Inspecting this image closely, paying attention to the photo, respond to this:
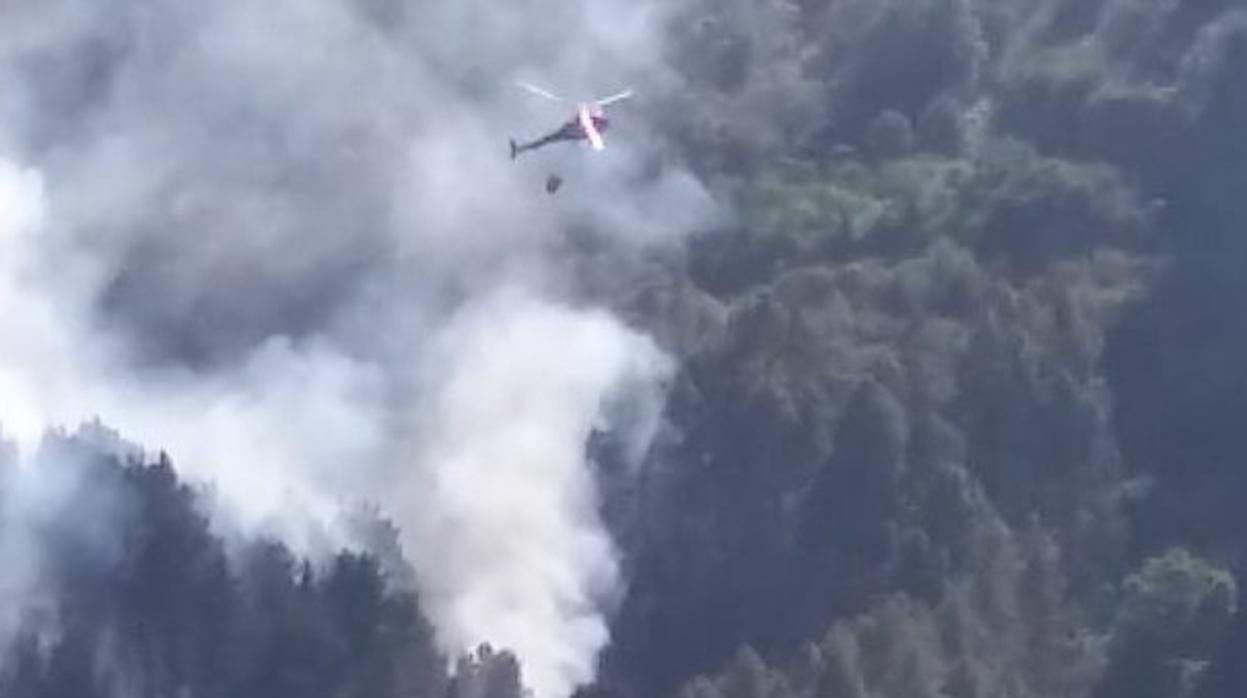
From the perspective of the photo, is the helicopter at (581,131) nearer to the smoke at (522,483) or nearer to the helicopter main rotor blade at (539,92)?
the smoke at (522,483)

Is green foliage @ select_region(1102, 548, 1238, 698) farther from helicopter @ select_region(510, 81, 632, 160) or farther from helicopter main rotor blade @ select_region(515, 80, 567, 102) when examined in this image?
helicopter main rotor blade @ select_region(515, 80, 567, 102)

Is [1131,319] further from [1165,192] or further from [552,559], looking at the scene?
[552,559]

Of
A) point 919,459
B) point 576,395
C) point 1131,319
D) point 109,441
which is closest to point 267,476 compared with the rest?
point 109,441

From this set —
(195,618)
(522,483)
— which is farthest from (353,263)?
(195,618)

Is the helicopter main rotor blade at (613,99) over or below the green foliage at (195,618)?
over

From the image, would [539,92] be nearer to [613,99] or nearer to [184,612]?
[613,99]

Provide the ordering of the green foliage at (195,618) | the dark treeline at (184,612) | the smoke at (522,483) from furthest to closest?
the smoke at (522,483) < the green foliage at (195,618) < the dark treeline at (184,612)

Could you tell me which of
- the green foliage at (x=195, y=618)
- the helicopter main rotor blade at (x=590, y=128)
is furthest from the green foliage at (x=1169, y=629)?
the helicopter main rotor blade at (x=590, y=128)
